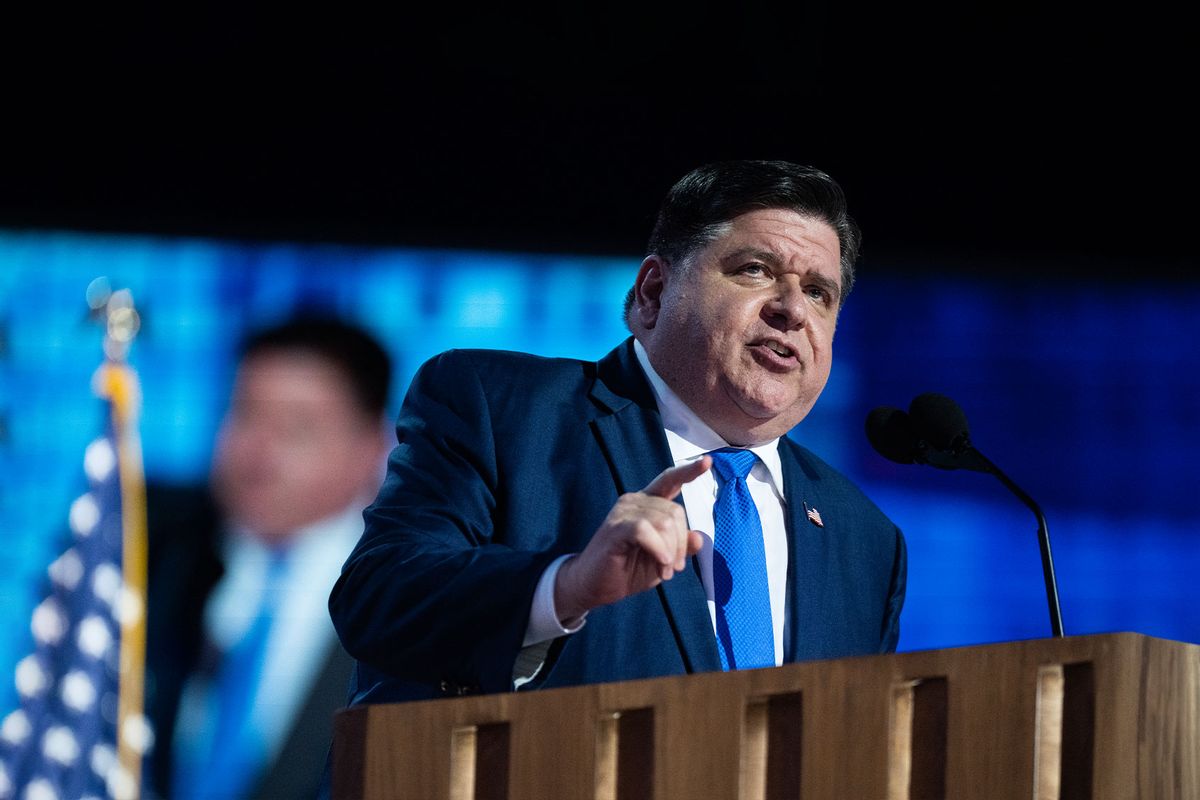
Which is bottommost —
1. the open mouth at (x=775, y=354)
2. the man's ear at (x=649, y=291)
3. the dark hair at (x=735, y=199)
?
the open mouth at (x=775, y=354)

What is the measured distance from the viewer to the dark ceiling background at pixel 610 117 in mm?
4078

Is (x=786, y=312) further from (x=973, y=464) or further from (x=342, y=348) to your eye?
(x=342, y=348)

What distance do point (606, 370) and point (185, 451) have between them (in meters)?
1.81

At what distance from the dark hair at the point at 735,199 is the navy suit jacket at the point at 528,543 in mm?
242

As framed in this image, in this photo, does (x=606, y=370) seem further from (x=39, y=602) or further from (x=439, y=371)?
(x=39, y=602)

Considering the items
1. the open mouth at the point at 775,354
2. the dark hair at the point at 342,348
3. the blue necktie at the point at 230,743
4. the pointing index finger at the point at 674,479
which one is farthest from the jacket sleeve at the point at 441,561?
the blue necktie at the point at 230,743

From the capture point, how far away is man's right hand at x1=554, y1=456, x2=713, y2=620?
1.48 meters

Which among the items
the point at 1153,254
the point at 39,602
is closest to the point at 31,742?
the point at 39,602

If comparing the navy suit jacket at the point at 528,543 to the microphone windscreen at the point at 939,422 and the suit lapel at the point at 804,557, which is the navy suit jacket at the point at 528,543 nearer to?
the suit lapel at the point at 804,557

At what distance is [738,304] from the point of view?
2373 millimetres

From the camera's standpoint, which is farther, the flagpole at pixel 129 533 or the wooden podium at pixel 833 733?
the flagpole at pixel 129 533

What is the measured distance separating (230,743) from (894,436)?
7.10ft

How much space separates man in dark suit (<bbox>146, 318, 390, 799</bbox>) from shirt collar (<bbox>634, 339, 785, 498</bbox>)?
159 cm

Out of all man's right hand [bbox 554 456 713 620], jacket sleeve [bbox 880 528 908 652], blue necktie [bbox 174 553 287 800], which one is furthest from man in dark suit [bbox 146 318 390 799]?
man's right hand [bbox 554 456 713 620]
